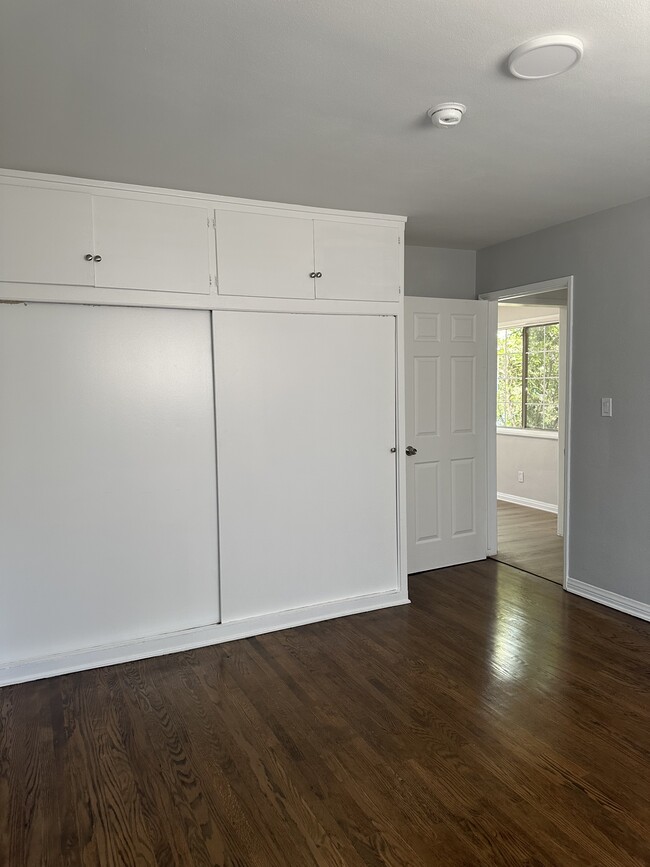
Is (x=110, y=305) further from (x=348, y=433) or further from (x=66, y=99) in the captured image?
(x=348, y=433)

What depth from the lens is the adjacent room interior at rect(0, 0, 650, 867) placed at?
1881 mm

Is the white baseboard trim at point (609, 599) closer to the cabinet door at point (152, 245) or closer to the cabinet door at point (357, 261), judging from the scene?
the cabinet door at point (357, 261)

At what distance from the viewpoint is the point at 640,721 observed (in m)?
2.49

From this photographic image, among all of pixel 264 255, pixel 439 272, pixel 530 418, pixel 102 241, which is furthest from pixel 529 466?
pixel 102 241

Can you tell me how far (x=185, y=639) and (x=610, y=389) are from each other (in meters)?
2.89

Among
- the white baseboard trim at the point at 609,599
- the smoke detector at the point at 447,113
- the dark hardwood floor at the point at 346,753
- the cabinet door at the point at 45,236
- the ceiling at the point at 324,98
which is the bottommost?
the dark hardwood floor at the point at 346,753

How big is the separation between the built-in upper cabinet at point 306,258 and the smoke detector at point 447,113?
1.29 metres

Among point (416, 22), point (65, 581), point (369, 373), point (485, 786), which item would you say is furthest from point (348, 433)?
point (416, 22)

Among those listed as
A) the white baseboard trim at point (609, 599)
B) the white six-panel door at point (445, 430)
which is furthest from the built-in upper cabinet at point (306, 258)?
the white baseboard trim at point (609, 599)

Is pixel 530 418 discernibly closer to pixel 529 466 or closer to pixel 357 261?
pixel 529 466

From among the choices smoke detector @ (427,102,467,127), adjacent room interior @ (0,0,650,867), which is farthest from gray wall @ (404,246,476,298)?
smoke detector @ (427,102,467,127)

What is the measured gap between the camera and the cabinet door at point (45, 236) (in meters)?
2.80

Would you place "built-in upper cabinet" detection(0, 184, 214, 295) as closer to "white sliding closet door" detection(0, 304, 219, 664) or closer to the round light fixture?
"white sliding closet door" detection(0, 304, 219, 664)

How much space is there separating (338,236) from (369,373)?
0.84m
